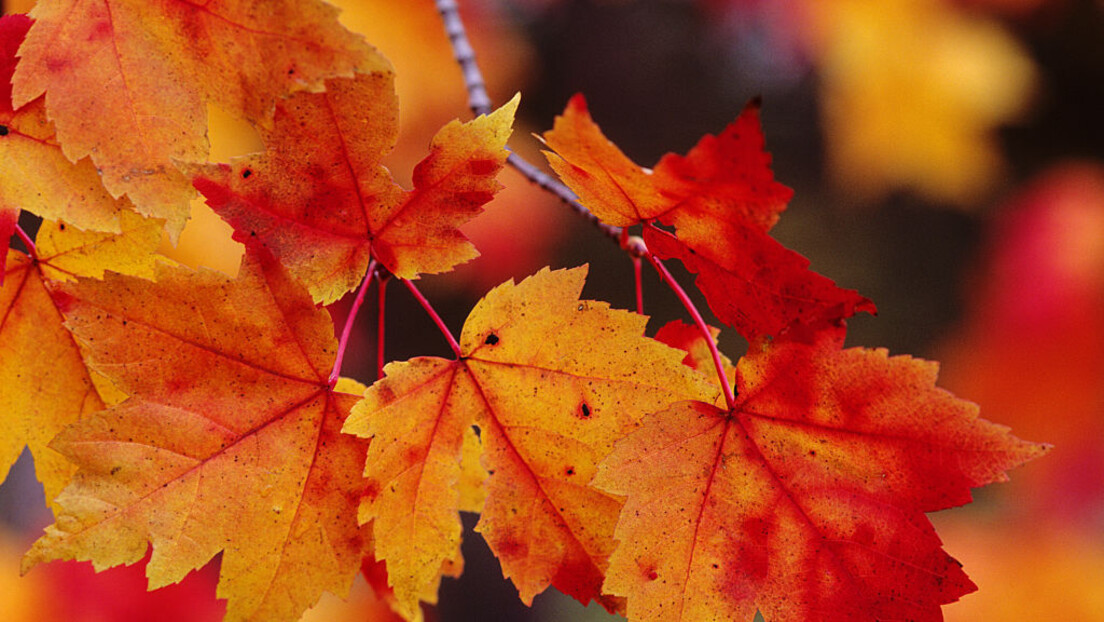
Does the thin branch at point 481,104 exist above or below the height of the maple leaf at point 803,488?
above

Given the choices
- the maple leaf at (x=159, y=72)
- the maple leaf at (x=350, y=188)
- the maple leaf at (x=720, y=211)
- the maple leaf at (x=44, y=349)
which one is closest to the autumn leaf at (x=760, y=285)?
the maple leaf at (x=720, y=211)

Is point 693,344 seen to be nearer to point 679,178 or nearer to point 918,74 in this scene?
point 679,178

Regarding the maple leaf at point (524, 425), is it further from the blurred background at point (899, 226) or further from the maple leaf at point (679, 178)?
the blurred background at point (899, 226)

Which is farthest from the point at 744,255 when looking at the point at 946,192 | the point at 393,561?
the point at 946,192

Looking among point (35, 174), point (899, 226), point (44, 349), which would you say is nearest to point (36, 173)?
point (35, 174)

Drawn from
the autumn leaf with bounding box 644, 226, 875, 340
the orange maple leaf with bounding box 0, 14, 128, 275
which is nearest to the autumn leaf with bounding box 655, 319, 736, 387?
the autumn leaf with bounding box 644, 226, 875, 340

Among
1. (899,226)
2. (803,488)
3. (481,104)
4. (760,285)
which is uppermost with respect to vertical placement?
(481,104)

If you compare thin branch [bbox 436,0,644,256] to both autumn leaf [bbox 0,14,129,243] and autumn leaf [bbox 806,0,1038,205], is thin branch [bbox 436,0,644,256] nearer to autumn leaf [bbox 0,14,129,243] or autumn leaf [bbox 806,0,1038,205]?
autumn leaf [bbox 0,14,129,243]
